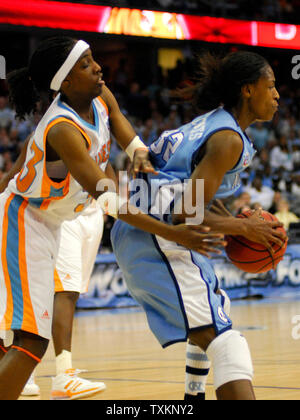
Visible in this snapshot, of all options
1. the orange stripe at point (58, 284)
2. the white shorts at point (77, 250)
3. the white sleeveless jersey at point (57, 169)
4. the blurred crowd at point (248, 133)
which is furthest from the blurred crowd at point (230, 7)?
the white sleeveless jersey at point (57, 169)

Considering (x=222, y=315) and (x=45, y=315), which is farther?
(x=45, y=315)

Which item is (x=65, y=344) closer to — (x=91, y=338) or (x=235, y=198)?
(x=91, y=338)

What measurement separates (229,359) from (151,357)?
297cm

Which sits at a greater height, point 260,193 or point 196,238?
point 260,193

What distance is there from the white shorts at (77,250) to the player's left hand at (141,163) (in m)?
1.47

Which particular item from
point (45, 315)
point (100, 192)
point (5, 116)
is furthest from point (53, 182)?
point (5, 116)

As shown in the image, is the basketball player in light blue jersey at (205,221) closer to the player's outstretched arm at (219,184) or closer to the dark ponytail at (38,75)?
the player's outstretched arm at (219,184)

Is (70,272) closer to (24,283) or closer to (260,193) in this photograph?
(24,283)

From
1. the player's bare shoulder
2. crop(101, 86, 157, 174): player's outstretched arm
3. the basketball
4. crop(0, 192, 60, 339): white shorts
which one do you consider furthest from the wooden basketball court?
the player's bare shoulder

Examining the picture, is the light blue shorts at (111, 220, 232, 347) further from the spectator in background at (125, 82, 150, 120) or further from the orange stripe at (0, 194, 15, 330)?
the spectator in background at (125, 82, 150, 120)

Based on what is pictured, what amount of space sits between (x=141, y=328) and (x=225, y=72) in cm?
488

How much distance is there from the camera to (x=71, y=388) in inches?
148

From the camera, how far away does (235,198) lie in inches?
416

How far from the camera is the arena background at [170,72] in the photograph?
10.1m
